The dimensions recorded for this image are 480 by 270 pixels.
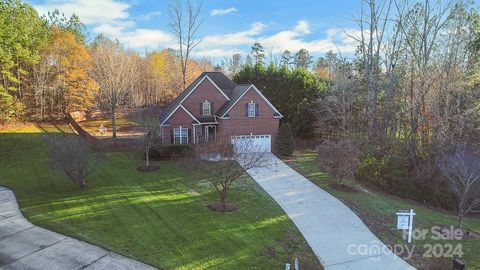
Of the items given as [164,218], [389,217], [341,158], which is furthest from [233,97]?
[389,217]

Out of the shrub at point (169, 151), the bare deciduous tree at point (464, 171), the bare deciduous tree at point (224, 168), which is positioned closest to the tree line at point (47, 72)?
the shrub at point (169, 151)

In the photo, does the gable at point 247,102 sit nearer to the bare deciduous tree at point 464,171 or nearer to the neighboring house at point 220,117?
the neighboring house at point 220,117

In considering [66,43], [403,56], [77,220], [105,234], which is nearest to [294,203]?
[105,234]

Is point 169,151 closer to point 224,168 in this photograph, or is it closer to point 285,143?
point 285,143

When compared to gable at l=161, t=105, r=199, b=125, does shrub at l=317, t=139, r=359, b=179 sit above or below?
below

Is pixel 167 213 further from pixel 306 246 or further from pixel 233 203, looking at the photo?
pixel 306 246

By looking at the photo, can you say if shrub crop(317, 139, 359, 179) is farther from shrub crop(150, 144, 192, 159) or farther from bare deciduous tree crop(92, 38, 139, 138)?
bare deciduous tree crop(92, 38, 139, 138)

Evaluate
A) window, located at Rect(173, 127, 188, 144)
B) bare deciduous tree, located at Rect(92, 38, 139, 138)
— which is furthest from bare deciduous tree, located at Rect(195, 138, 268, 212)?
bare deciduous tree, located at Rect(92, 38, 139, 138)
